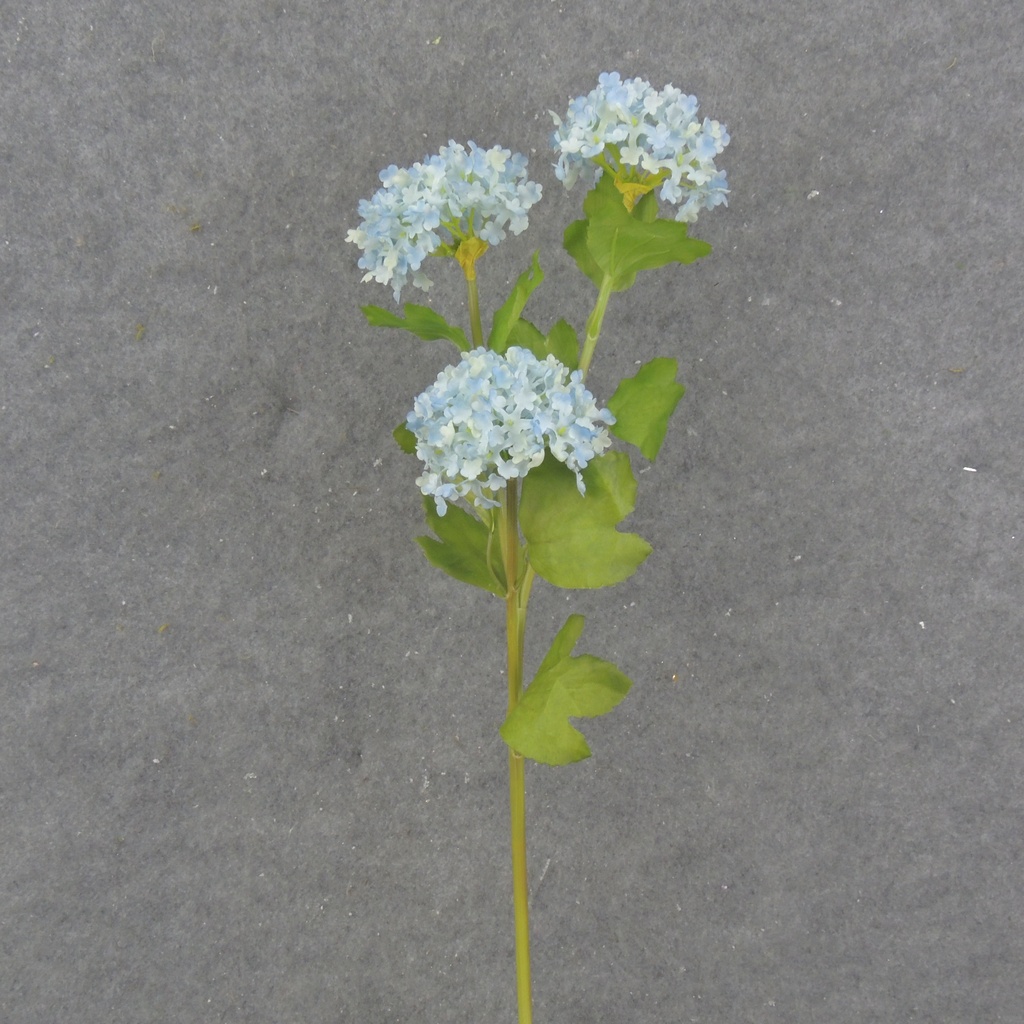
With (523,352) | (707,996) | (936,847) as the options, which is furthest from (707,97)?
(707,996)

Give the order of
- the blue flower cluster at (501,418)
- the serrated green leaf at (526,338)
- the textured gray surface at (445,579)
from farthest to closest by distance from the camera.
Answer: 1. the textured gray surface at (445,579)
2. the serrated green leaf at (526,338)
3. the blue flower cluster at (501,418)

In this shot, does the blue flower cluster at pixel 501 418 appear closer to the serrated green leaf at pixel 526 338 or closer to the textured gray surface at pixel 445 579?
the serrated green leaf at pixel 526 338

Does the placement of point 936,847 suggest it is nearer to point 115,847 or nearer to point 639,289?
point 639,289

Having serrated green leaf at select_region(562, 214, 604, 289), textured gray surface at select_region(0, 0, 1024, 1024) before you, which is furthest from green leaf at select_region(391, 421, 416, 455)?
textured gray surface at select_region(0, 0, 1024, 1024)

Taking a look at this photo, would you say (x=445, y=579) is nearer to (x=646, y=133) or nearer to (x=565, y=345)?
(x=565, y=345)

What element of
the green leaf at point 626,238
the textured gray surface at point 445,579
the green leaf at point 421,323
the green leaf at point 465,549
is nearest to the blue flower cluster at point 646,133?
the green leaf at point 626,238

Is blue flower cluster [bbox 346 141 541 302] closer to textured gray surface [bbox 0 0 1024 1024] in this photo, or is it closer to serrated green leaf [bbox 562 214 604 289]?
serrated green leaf [bbox 562 214 604 289]

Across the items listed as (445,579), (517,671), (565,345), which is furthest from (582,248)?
(445,579)
